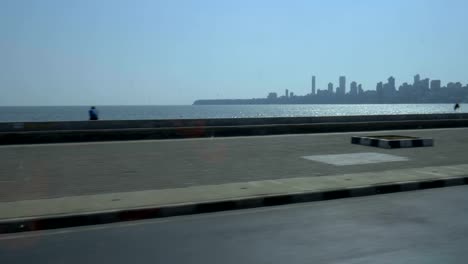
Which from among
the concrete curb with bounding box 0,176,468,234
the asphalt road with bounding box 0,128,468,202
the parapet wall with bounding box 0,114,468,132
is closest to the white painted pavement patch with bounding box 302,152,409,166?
the asphalt road with bounding box 0,128,468,202

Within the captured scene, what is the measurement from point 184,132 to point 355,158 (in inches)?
383

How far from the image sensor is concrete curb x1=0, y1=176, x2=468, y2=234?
25.0ft

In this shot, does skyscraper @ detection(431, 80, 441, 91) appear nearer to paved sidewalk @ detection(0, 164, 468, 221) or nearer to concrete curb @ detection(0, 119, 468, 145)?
concrete curb @ detection(0, 119, 468, 145)

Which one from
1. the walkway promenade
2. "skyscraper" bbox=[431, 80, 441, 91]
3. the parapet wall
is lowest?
the walkway promenade

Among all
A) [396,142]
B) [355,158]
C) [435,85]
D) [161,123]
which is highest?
[435,85]

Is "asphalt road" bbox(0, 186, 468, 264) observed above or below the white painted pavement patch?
above

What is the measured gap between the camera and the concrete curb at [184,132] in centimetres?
2023

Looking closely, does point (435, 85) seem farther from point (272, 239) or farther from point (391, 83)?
point (272, 239)

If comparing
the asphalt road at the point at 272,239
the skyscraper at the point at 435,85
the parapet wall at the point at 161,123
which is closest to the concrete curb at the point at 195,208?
the asphalt road at the point at 272,239

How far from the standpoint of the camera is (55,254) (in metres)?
6.27

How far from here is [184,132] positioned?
23.1 meters

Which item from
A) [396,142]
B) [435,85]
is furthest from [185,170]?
[435,85]

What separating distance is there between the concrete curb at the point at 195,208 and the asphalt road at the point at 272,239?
0.83 ft

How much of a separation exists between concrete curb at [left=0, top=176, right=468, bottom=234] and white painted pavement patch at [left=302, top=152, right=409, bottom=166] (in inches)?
133
